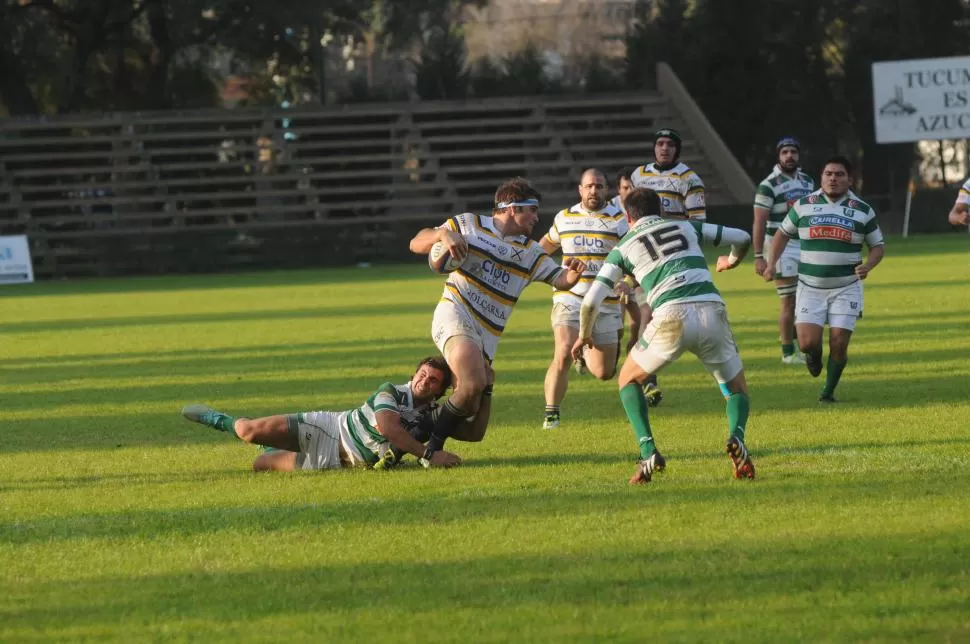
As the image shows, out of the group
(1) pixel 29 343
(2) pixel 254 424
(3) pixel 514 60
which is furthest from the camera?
(3) pixel 514 60

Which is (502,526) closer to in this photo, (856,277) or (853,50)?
(856,277)

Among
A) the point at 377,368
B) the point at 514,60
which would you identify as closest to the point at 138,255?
the point at 514,60

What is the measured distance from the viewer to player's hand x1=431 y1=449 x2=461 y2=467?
1044 cm

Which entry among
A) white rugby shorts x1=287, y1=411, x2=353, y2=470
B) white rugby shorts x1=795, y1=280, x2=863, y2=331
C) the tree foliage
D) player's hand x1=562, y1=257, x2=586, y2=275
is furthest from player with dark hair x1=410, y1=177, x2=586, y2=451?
the tree foliage

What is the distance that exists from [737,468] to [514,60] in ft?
133

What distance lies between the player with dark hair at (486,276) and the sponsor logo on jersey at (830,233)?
3519 mm

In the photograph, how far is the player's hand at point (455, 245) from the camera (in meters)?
10.3

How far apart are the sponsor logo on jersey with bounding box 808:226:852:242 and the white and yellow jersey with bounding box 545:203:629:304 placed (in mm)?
1728

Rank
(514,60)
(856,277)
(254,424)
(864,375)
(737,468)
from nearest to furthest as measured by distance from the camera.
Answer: (737,468) < (254,424) < (856,277) < (864,375) < (514,60)

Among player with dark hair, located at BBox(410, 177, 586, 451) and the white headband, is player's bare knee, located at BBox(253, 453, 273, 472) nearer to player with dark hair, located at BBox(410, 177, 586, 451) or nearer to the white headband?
player with dark hair, located at BBox(410, 177, 586, 451)

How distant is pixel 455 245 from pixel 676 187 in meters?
4.87

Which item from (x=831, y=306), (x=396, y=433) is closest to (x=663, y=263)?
(x=396, y=433)

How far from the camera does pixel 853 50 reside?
164 feet

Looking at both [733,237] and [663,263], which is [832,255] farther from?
[663,263]
